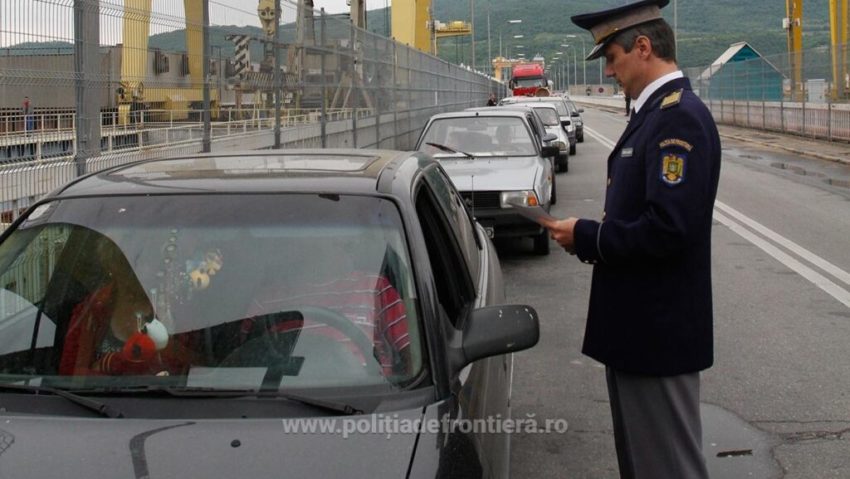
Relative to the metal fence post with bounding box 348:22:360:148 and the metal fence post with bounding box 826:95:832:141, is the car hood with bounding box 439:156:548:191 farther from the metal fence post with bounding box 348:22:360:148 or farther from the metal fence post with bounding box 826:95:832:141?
the metal fence post with bounding box 826:95:832:141

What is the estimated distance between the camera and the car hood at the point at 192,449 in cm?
252

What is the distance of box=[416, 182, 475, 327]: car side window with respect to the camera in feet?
11.1

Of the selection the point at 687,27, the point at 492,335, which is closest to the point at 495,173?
the point at 492,335

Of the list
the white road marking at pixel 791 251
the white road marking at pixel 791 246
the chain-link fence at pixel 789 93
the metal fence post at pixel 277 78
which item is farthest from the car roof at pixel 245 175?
the chain-link fence at pixel 789 93

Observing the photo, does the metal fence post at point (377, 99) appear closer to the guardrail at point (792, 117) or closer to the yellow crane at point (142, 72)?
Result: the yellow crane at point (142, 72)

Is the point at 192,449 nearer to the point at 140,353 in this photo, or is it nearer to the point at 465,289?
the point at 140,353

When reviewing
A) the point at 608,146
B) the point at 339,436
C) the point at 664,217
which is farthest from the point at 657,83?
the point at 608,146

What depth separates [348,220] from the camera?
10.6 feet

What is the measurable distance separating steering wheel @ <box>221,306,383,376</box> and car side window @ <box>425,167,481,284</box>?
1073 mm

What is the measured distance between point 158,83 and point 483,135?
5152 millimetres

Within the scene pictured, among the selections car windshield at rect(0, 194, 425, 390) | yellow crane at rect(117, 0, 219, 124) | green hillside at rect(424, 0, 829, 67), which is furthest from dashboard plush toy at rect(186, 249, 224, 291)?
green hillside at rect(424, 0, 829, 67)

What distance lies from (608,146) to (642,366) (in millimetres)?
29566

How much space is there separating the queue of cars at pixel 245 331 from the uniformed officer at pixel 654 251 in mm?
316

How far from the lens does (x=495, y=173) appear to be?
1063 cm
